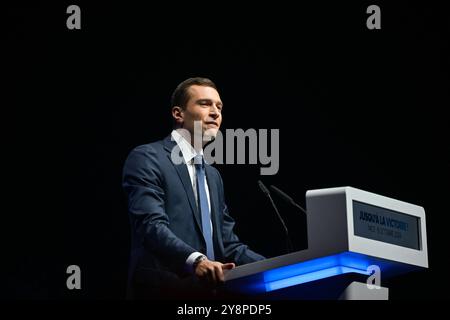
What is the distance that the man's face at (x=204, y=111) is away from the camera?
Result: 315 cm

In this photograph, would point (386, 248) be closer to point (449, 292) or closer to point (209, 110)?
point (209, 110)

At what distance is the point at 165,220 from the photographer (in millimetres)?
2781

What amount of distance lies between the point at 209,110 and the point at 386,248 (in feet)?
3.55

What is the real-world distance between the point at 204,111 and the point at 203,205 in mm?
423

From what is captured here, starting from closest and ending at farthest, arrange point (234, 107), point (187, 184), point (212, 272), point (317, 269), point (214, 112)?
point (317, 269) → point (212, 272) → point (187, 184) → point (214, 112) → point (234, 107)

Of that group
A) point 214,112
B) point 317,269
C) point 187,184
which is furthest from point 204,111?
point 317,269

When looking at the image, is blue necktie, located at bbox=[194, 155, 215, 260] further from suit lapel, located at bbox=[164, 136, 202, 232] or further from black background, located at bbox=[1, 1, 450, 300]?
black background, located at bbox=[1, 1, 450, 300]

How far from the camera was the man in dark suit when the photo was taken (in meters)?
2.61

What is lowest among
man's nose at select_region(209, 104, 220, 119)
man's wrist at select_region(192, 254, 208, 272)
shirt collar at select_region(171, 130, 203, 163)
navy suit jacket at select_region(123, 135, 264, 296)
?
man's wrist at select_region(192, 254, 208, 272)

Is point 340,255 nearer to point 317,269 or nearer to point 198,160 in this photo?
point 317,269

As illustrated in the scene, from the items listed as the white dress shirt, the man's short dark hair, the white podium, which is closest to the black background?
the man's short dark hair

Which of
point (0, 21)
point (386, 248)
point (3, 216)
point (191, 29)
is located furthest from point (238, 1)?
point (386, 248)

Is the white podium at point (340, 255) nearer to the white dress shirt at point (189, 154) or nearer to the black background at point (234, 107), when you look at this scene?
the white dress shirt at point (189, 154)

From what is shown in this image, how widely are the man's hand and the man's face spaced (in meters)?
0.77
